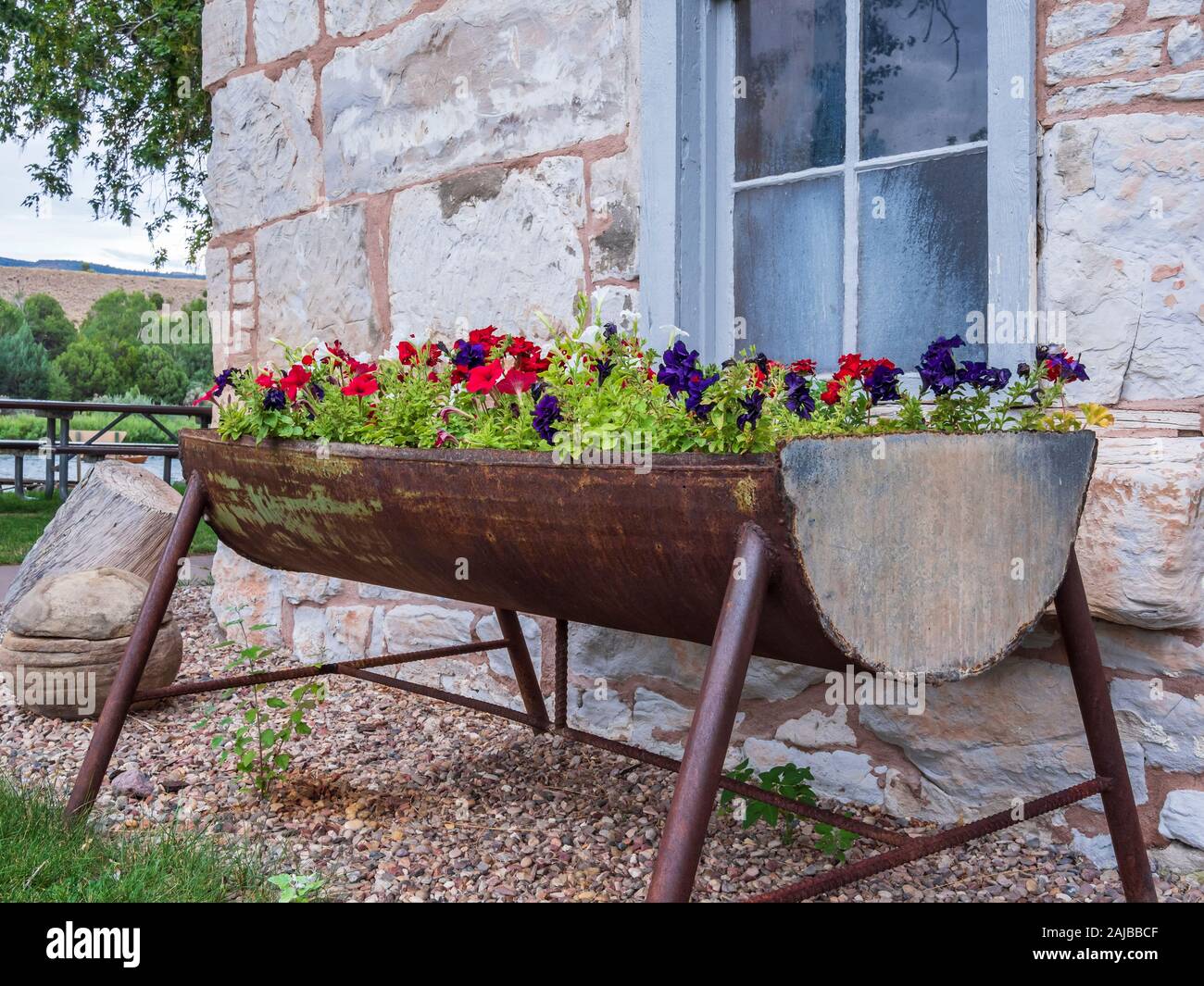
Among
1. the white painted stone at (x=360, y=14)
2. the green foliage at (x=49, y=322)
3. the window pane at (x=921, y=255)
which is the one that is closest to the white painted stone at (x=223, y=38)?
the white painted stone at (x=360, y=14)

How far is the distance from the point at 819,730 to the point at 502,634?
3.48 ft

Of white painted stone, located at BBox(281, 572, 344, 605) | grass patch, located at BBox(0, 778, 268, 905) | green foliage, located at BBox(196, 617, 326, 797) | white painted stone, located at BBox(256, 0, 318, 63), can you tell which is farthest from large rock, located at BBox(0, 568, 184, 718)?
white painted stone, located at BBox(256, 0, 318, 63)

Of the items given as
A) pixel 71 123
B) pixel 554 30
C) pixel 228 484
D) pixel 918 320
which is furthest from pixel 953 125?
pixel 71 123

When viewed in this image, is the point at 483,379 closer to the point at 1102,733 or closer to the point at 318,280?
the point at 1102,733

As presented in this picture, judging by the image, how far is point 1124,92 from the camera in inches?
77.9

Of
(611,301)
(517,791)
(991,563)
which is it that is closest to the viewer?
(991,563)

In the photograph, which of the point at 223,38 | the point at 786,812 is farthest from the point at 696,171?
the point at 223,38

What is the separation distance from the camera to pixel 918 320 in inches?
93.4

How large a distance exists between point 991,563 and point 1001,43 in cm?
121

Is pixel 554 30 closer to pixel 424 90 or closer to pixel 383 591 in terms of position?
pixel 424 90

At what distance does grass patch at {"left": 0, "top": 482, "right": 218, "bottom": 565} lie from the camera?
Answer: 250 inches

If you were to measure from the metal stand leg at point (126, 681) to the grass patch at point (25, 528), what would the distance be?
3.27 m

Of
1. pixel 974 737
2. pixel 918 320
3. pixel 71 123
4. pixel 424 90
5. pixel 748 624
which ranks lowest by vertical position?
pixel 974 737

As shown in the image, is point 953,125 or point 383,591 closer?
point 953,125
